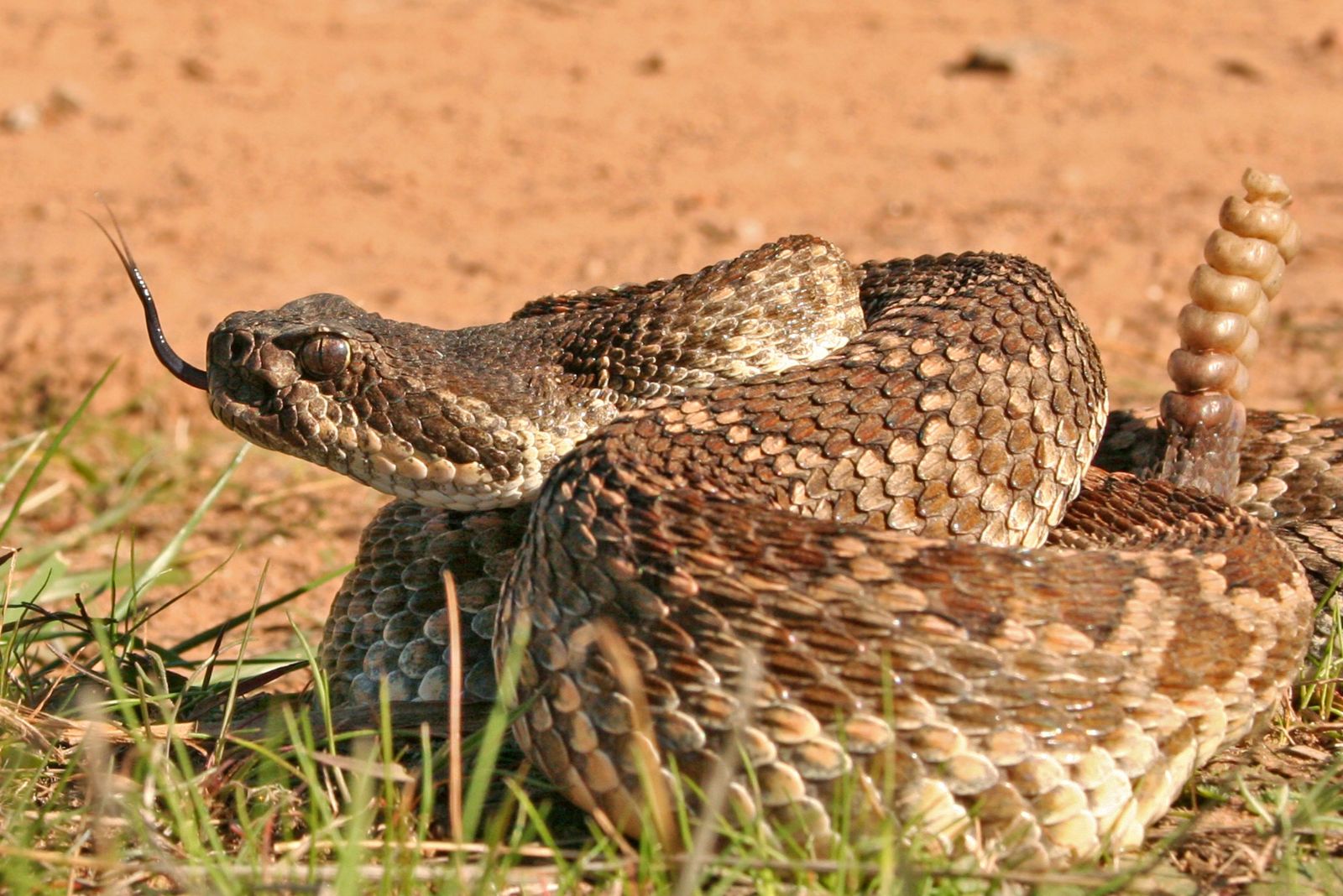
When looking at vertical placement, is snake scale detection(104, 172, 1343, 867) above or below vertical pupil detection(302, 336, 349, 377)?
below

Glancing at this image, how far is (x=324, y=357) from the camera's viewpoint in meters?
4.10

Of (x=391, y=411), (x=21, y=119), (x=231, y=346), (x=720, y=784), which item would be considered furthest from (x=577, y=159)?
(x=720, y=784)

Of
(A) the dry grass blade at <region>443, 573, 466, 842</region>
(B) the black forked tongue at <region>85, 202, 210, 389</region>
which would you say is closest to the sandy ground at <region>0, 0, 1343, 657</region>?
(B) the black forked tongue at <region>85, 202, 210, 389</region>

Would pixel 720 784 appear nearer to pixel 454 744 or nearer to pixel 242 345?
pixel 454 744

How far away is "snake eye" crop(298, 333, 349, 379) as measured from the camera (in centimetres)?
410

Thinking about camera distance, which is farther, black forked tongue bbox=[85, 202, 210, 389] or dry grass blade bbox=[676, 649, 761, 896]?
black forked tongue bbox=[85, 202, 210, 389]

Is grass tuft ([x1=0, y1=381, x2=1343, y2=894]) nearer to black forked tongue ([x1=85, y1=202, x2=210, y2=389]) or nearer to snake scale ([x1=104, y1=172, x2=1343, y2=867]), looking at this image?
snake scale ([x1=104, y1=172, x2=1343, y2=867])

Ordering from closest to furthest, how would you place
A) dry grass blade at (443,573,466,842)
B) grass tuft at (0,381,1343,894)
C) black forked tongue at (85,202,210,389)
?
grass tuft at (0,381,1343,894) < dry grass blade at (443,573,466,842) < black forked tongue at (85,202,210,389)

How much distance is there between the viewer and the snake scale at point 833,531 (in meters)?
3.04

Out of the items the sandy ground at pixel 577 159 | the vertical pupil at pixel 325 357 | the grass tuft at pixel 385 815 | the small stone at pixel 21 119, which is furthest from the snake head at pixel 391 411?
the small stone at pixel 21 119

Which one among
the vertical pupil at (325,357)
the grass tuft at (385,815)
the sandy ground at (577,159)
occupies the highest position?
the sandy ground at (577,159)

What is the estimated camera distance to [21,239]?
1071 cm

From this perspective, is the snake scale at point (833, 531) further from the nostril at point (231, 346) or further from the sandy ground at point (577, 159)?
the sandy ground at point (577, 159)

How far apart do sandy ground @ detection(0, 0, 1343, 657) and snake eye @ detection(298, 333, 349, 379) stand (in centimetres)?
212
